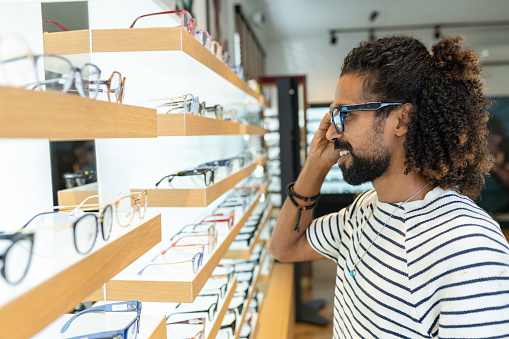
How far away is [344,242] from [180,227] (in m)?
0.70

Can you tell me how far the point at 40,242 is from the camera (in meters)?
0.66

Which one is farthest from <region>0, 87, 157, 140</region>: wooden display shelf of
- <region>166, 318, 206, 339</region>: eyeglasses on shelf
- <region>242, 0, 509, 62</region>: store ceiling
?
<region>242, 0, 509, 62</region>: store ceiling

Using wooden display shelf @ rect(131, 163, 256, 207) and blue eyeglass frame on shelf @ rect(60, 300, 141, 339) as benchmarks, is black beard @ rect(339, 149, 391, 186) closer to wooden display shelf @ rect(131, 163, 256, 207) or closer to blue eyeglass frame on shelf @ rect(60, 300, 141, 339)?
wooden display shelf @ rect(131, 163, 256, 207)

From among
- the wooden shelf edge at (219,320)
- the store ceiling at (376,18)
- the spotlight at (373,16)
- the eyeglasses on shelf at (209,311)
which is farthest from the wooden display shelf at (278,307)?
the spotlight at (373,16)

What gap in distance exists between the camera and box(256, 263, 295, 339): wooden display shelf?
2.72 meters

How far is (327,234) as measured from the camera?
164 centimetres

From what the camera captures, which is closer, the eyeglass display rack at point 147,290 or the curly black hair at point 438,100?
the eyeglass display rack at point 147,290

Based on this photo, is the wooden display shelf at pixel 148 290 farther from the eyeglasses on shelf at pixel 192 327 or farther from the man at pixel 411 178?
the man at pixel 411 178

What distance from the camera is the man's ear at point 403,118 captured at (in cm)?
127

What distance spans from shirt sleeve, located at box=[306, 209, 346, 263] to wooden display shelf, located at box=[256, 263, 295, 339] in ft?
3.86

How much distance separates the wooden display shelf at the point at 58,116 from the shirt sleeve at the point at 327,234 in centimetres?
103

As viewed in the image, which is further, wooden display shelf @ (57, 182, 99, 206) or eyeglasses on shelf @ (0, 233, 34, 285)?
wooden display shelf @ (57, 182, 99, 206)

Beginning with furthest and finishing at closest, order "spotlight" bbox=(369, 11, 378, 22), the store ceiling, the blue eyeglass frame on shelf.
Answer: "spotlight" bbox=(369, 11, 378, 22), the store ceiling, the blue eyeglass frame on shelf

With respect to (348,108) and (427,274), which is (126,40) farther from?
(427,274)
